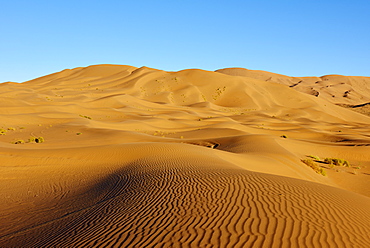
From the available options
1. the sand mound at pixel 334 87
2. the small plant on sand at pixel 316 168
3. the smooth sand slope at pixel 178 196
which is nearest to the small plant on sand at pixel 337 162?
the smooth sand slope at pixel 178 196

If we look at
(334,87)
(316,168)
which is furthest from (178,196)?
(334,87)

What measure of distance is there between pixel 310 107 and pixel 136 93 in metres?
41.7

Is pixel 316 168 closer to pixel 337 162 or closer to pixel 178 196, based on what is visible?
pixel 337 162

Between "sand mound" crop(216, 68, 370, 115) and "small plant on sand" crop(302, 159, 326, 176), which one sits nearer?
"small plant on sand" crop(302, 159, 326, 176)

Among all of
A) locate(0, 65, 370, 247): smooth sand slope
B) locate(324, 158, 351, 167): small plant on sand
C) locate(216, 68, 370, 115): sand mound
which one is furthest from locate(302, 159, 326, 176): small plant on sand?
locate(216, 68, 370, 115): sand mound

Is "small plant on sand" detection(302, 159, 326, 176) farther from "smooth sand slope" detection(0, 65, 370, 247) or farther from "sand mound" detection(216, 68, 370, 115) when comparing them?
"sand mound" detection(216, 68, 370, 115)

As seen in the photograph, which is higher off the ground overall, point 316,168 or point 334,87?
point 334,87

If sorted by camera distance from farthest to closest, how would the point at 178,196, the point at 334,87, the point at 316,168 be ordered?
the point at 334,87 < the point at 316,168 < the point at 178,196

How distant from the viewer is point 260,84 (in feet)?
300

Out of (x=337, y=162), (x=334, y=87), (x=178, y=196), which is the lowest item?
(x=337, y=162)

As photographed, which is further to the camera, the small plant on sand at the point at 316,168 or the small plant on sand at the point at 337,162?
the small plant on sand at the point at 337,162

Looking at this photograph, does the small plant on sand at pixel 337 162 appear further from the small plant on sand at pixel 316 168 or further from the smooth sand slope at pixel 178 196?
the small plant on sand at pixel 316 168

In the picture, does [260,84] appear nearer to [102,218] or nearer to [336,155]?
[336,155]

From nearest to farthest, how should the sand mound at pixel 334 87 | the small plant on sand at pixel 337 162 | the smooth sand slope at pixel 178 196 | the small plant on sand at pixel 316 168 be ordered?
1. the smooth sand slope at pixel 178 196
2. the small plant on sand at pixel 316 168
3. the small plant on sand at pixel 337 162
4. the sand mound at pixel 334 87
